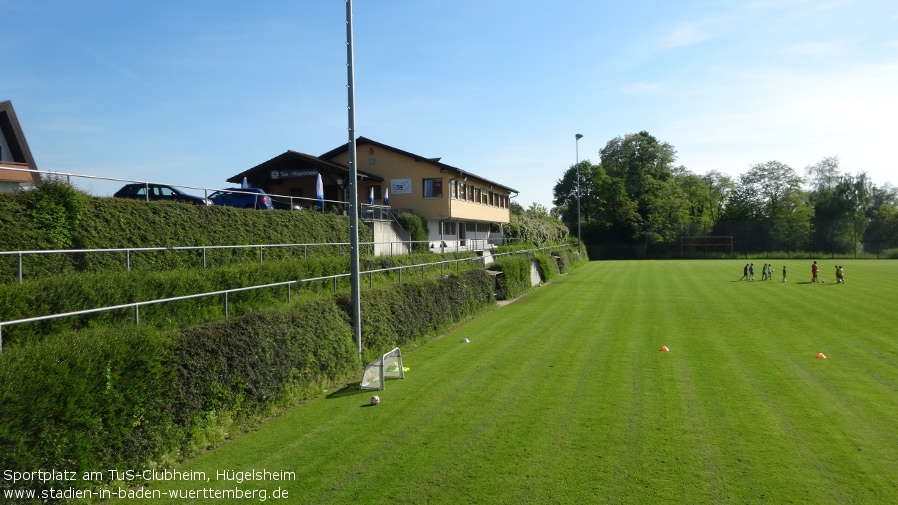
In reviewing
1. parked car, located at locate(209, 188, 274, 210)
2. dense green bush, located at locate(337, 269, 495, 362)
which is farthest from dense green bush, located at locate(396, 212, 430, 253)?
parked car, located at locate(209, 188, 274, 210)

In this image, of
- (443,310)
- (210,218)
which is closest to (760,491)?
(443,310)

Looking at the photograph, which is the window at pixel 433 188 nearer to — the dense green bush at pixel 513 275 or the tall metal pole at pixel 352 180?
the dense green bush at pixel 513 275

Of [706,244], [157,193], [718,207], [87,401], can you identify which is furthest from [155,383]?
[718,207]

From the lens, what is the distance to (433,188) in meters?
37.9

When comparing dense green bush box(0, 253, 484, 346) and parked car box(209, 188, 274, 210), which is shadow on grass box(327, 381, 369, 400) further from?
parked car box(209, 188, 274, 210)

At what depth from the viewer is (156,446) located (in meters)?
7.25

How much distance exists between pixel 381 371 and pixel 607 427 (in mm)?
4524

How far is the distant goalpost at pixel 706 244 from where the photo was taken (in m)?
78.4

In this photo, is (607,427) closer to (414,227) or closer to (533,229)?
(414,227)

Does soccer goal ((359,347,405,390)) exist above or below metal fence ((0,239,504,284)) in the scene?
below

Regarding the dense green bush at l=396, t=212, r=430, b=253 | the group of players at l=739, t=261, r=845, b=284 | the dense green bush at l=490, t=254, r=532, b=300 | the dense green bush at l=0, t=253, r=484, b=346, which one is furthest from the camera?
the group of players at l=739, t=261, r=845, b=284

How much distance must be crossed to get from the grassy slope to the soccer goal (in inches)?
11.1

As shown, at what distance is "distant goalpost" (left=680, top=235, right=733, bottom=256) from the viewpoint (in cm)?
7838

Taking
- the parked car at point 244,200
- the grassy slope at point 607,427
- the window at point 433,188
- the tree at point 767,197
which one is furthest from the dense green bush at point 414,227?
the tree at point 767,197
